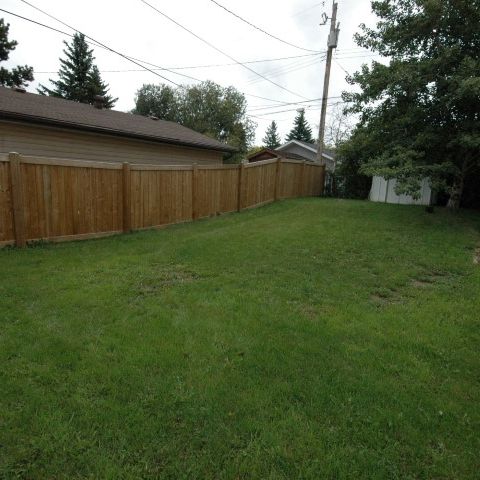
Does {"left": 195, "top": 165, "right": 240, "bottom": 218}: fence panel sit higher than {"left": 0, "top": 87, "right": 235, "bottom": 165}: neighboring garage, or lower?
lower

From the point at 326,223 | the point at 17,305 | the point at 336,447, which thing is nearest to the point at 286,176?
the point at 326,223

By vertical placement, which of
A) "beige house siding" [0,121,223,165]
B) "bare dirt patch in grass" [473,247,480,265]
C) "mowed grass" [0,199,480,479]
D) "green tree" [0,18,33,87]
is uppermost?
"green tree" [0,18,33,87]

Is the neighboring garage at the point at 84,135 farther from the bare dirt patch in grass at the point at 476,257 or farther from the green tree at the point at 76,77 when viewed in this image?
the green tree at the point at 76,77

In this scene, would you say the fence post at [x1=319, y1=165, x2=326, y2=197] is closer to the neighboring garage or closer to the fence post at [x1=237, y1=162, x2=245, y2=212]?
the neighboring garage

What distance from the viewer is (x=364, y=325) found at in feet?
12.3

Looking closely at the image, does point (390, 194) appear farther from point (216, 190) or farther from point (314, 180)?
point (216, 190)

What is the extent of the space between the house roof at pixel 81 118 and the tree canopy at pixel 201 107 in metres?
27.0

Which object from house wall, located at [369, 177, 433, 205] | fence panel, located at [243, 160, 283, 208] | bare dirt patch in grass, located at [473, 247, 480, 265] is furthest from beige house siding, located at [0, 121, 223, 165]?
bare dirt patch in grass, located at [473, 247, 480, 265]

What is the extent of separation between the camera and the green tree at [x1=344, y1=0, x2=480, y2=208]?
881cm

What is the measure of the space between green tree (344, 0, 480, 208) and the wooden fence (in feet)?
13.5

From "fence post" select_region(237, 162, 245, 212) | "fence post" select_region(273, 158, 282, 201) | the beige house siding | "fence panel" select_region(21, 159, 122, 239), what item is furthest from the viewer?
"fence post" select_region(273, 158, 282, 201)

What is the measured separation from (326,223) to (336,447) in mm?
Result: 6956

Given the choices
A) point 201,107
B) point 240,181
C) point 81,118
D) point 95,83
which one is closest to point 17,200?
point 81,118

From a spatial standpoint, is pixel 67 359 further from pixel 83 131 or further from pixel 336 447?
pixel 83 131
